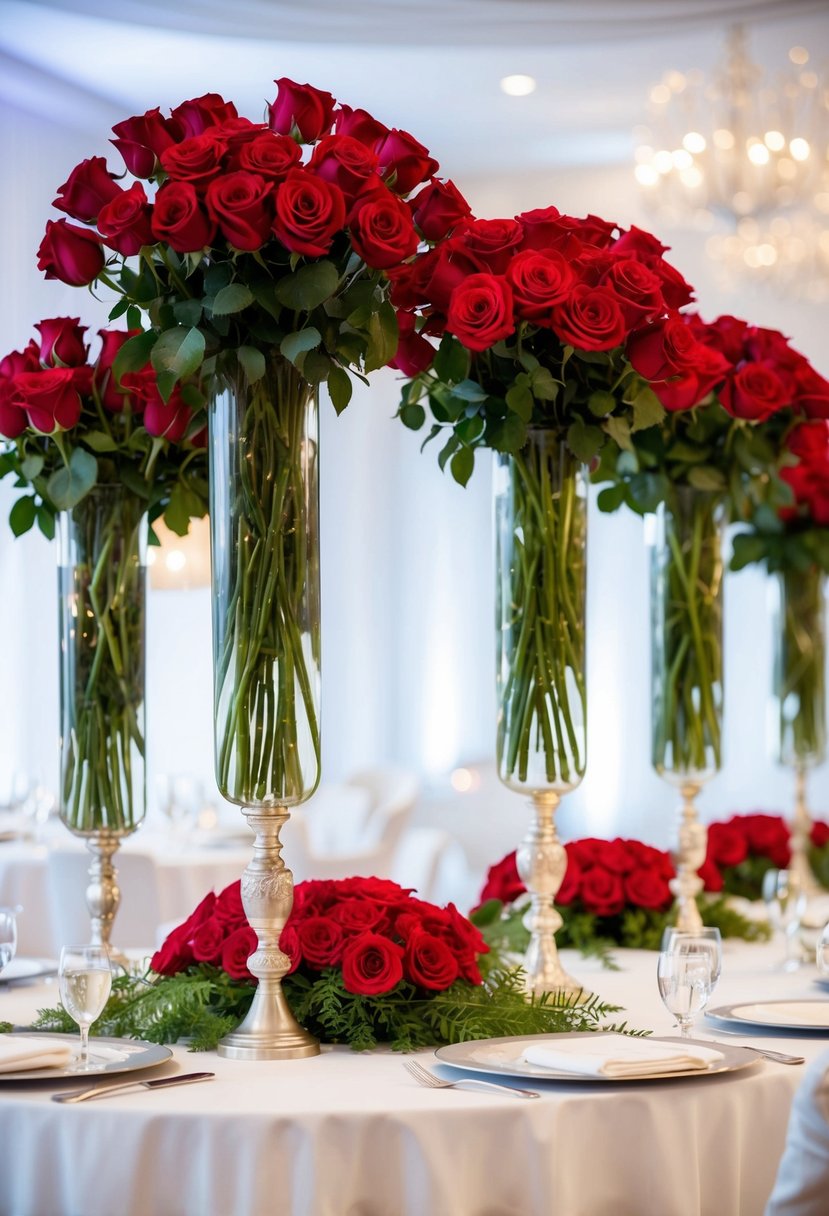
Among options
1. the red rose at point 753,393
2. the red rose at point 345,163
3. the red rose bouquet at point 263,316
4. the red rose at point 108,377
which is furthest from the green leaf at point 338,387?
the red rose at point 753,393

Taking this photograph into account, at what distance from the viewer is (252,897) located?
2.02 m

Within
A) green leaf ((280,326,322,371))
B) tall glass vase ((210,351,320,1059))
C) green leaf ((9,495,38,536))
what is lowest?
tall glass vase ((210,351,320,1059))

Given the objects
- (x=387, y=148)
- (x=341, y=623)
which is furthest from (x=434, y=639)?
(x=387, y=148)

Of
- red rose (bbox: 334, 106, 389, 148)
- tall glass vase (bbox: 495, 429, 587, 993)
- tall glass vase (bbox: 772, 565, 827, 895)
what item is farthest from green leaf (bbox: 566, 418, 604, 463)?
tall glass vase (bbox: 772, 565, 827, 895)

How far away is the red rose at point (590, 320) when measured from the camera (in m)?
2.20

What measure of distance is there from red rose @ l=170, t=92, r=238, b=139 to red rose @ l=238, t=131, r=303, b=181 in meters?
0.08

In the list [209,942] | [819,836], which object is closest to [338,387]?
[209,942]

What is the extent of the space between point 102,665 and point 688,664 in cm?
111

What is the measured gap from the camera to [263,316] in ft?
6.57

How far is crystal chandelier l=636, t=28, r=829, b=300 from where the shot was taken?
6730 millimetres

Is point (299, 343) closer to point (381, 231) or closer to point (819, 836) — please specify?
point (381, 231)

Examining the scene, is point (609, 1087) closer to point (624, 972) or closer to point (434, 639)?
point (624, 972)

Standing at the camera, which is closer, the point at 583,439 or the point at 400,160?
the point at 400,160

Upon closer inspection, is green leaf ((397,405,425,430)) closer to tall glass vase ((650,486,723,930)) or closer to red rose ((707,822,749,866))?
tall glass vase ((650,486,723,930))
